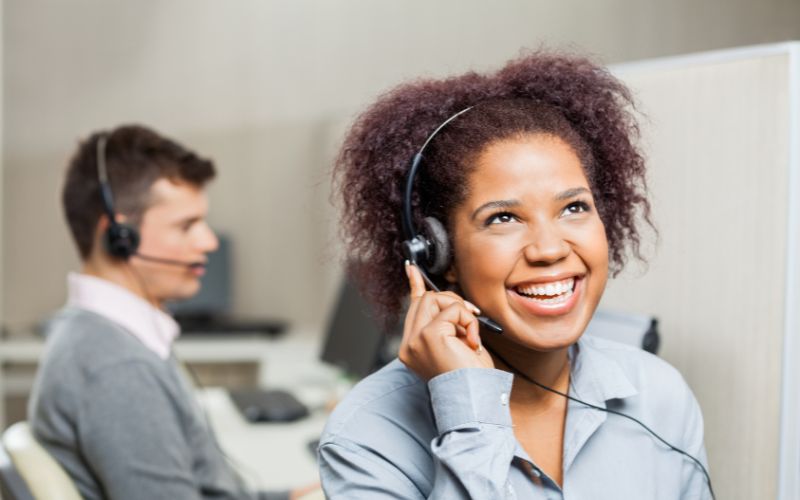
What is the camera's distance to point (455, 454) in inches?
35.5

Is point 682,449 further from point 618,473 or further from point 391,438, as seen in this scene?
point 391,438

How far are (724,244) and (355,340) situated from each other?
115cm

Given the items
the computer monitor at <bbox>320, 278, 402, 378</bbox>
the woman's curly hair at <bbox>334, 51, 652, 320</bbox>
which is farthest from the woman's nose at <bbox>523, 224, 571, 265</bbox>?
the computer monitor at <bbox>320, 278, 402, 378</bbox>

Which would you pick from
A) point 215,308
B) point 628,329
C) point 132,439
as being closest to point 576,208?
point 628,329

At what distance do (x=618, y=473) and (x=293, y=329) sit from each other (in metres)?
2.42

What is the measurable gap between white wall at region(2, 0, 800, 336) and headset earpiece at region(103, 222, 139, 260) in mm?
1662

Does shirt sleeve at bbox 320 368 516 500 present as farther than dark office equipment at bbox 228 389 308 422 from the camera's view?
No

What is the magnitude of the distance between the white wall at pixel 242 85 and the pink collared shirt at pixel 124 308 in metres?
1.68

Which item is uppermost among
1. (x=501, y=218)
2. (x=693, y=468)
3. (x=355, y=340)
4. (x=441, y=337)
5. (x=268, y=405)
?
(x=501, y=218)

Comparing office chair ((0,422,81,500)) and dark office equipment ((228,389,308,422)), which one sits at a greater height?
office chair ((0,422,81,500))

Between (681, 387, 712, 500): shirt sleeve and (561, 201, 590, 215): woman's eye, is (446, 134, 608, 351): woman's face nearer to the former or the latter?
(561, 201, 590, 215): woman's eye

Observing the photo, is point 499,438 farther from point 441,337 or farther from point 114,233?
point 114,233

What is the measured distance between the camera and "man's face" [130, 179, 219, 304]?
Result: 1.72 metres

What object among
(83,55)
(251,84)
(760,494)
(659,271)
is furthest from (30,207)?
(760,494)
